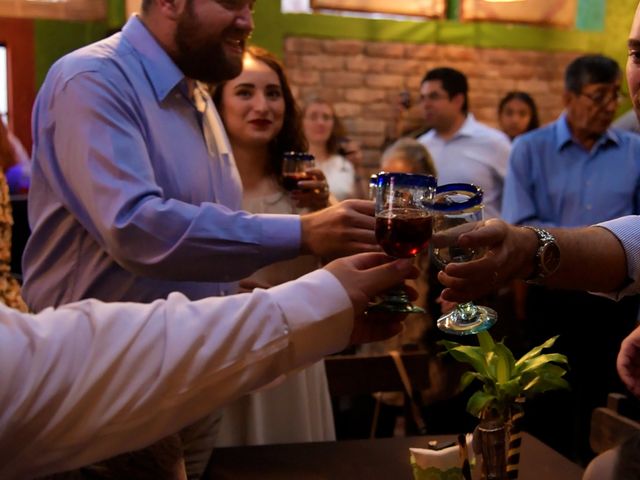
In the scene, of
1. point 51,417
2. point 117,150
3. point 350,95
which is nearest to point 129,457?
point 51,417

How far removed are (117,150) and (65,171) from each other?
0.50ft

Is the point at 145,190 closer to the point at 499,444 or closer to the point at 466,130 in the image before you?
the point at 499,444

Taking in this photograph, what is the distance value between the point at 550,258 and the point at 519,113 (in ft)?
16.7

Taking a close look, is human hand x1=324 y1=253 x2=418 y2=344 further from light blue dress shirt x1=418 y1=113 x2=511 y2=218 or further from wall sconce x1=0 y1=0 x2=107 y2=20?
wall sconce x1=0 y1=0 x2=107 y2=20

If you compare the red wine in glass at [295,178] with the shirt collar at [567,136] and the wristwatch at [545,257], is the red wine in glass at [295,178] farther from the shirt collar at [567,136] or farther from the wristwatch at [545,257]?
the shirt collar at [567,136]

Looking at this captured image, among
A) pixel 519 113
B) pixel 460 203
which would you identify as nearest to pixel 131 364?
pixel 460 203

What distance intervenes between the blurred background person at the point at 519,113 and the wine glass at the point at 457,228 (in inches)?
206

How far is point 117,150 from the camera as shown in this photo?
1832 millimetres

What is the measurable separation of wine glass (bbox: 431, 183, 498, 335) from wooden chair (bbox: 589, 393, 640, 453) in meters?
0.49

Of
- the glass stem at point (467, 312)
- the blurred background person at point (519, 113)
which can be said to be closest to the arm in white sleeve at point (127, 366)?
the glass stem at point (467, 312)

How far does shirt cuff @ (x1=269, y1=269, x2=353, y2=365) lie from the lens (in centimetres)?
98

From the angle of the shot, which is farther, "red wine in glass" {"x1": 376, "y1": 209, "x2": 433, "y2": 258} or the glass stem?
the glass stem

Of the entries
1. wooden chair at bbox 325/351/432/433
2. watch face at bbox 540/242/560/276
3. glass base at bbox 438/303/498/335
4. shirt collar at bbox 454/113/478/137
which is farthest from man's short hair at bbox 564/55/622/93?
glass base at bbox 438/303/498/335

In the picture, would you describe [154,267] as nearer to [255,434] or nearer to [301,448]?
[301,448]
